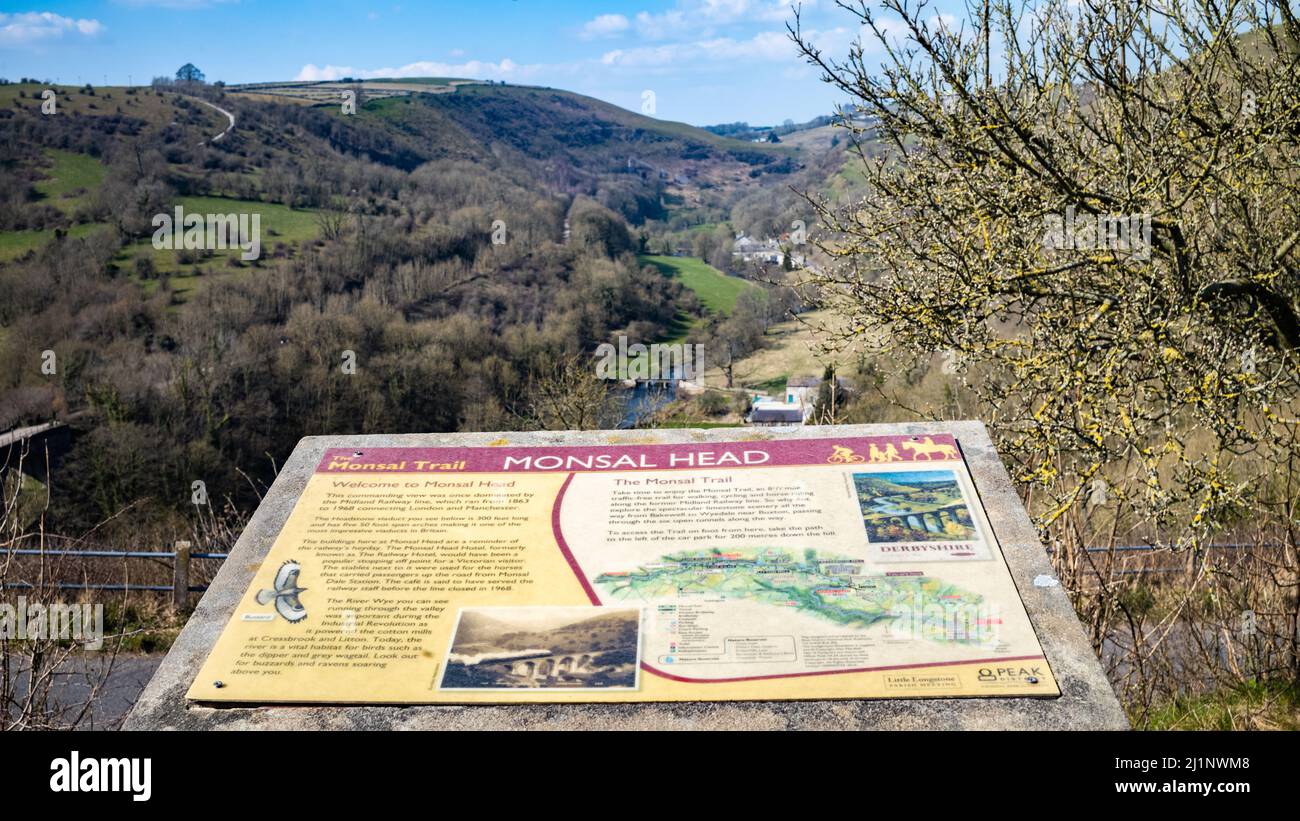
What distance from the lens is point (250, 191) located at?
292 ft

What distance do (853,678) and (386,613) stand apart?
5.36 feet

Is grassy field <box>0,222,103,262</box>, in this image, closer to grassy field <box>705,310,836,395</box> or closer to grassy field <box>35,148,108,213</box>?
grassy field <box>35,148,108,213</box>

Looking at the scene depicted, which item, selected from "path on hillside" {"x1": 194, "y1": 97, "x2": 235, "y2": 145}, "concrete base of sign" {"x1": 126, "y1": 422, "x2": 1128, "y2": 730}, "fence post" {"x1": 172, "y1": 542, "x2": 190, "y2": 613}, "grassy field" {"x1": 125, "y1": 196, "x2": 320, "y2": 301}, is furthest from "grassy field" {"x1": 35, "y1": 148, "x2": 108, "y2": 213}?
"concrete base of sign" {"x1": 126, "y1": 422, "x2": 1128, "y2": 730}

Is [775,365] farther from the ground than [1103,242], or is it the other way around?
[1103,242]

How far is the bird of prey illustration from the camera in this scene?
338cm

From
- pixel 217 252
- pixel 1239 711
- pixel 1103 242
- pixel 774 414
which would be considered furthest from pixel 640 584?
pixel 217 252

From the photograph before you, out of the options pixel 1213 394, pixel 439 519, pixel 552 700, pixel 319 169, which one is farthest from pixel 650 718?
pixel 319 169

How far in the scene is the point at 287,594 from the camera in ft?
11.4

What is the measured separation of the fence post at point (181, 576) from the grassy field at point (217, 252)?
66404mm

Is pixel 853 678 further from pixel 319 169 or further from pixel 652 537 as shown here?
pixel 319 169

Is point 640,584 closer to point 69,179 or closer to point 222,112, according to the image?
point 69,179

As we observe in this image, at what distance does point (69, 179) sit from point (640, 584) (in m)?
97.8

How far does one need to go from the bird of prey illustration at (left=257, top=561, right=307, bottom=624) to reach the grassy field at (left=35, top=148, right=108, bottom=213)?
88.8m
